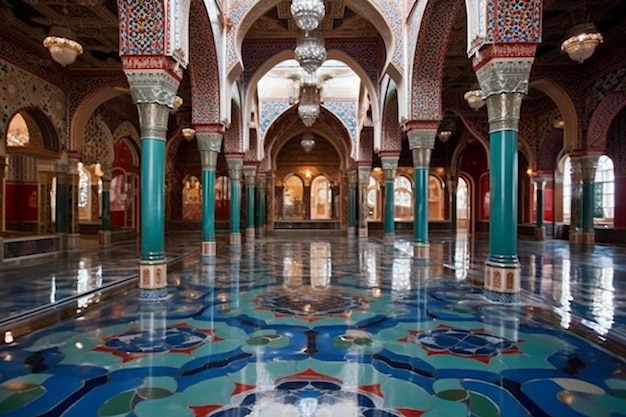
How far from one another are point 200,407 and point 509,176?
178 inches

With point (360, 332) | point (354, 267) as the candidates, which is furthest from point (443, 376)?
point (354, 267)

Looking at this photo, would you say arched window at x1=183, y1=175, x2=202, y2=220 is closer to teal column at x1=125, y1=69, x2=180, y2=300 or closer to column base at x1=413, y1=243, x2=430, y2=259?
column base at x1=413, y1=243, x2=430, y2=259

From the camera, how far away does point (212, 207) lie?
10.3m

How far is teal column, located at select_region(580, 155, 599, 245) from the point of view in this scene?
1288cm

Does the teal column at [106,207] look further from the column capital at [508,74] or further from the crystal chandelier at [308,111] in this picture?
the column capital at [508,74]

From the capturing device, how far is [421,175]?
9.85 metres

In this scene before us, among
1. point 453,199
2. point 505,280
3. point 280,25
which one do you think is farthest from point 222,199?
point 505,280

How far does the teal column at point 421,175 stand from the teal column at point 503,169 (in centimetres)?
386

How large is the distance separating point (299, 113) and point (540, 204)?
10339 mm

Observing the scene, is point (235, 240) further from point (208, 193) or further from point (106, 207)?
point (106, 207)

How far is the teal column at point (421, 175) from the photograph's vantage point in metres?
9.34

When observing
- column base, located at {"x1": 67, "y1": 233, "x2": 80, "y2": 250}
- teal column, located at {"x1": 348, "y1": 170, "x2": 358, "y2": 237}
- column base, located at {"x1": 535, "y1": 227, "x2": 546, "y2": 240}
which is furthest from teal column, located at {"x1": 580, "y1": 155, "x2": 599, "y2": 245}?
column base, located at {"x1": 67, "y1": 233, "x2": 80, "y2": 250}

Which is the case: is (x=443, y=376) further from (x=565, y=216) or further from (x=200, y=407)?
(x=565, y=216)

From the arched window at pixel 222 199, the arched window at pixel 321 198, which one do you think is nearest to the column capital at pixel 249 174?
the arched window at pixel 222 199
